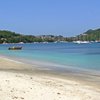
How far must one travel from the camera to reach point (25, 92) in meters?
14.2

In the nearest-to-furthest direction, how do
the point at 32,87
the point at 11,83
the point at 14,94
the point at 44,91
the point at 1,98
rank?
the point at 1,98
the point at 14,94
the point at 44,91
the point at 32,87
the point at 11,83

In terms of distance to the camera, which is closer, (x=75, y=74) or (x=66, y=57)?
(x=75, y=74)

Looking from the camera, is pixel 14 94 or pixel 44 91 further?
pixel 44 91

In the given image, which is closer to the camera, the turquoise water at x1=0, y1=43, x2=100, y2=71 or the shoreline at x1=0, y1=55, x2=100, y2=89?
the shoreline at x1=0, y1=55, x2=100, y2=89

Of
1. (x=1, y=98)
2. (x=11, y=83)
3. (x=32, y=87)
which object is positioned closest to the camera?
(x=1, y=98)

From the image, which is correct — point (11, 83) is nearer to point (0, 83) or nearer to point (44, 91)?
point (0, 83)

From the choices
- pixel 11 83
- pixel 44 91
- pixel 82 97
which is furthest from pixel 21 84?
pixel 82 97

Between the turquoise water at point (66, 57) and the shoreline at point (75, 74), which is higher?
the shoreline at point (75, 74)

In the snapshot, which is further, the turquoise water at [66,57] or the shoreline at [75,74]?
the turquoise water at [66,57]

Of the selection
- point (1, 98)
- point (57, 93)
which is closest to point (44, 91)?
point (57, 93)

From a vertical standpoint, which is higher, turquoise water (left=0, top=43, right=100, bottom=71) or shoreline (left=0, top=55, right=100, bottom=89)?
shoreline (left=0, top=55, right=100, bottom=89)

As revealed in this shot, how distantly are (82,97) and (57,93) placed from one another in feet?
3.38

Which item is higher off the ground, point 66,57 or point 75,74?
point 75,74

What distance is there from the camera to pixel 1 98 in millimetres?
12664
